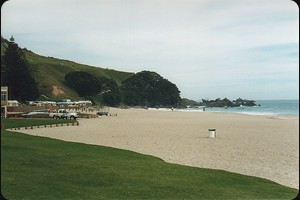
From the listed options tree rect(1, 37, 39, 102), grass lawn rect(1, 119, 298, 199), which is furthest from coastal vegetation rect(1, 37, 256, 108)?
grass lawn rect(1, 119, 298, 199)

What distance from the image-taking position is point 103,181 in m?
6.79

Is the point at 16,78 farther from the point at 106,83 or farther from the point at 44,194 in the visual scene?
the point at 106,83

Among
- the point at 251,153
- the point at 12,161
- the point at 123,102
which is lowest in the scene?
the point at 251,153

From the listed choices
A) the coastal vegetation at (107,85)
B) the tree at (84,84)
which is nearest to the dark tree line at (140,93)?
the coastal vegetation at (107,85)

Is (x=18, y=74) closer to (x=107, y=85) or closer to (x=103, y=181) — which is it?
(x=103, y=181)

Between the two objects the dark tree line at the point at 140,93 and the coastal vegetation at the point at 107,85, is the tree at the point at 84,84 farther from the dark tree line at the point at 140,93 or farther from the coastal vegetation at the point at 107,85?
the dark tree line at the point at 140,93

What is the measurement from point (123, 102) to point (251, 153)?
9586 millimetres

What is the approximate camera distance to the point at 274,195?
683cm

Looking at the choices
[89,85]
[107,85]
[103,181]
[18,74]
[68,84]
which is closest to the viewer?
[18,74]

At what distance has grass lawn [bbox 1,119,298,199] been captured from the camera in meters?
4.56

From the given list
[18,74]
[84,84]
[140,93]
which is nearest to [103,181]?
[140,93]

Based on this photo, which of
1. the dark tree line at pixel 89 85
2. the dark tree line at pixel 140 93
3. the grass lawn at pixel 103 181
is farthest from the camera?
the dark tree line at pixel 89 85

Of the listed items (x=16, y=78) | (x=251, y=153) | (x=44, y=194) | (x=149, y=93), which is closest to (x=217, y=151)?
(x=251, y=153)

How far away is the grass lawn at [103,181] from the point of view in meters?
4.56
